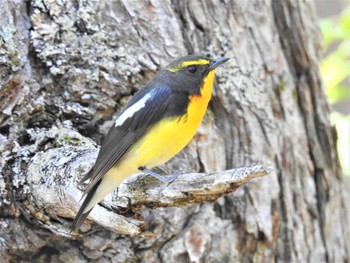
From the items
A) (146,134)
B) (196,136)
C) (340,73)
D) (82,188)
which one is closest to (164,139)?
(146,134)

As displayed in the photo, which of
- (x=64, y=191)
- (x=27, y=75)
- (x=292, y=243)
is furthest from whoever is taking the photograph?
(x=292, y=243)

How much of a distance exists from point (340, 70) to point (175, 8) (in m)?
1.57

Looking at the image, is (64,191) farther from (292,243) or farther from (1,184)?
(292,243)

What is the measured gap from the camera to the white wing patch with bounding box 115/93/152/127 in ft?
8.70

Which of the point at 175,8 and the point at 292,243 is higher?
the point at 175,8

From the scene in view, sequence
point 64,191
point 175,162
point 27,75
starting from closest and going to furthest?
point 64,191 → point 27,75 → point 175,162

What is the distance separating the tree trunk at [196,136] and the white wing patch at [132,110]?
214mm

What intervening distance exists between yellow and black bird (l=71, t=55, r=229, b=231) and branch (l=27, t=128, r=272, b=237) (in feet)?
0.24

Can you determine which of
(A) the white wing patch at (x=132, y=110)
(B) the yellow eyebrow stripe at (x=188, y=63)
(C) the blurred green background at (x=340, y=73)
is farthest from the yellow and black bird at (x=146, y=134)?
(C) the blurred green background at (x=340, y=73)

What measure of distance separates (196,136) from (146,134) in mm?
719

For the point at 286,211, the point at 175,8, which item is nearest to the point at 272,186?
the point at 286,211

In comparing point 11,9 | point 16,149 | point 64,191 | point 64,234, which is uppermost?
point 11,9

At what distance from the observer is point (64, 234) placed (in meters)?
2.72

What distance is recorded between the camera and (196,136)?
3.27 m
